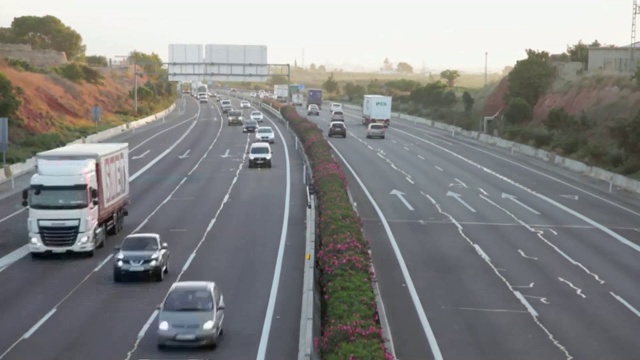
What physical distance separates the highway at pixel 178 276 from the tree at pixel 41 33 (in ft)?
469

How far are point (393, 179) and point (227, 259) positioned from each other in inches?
979

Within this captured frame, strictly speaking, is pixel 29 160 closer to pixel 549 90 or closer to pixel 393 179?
pixel 393 179

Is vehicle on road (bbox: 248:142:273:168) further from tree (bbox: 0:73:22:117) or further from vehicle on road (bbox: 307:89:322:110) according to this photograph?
vehicle on road (bbox: 307:89:322:110)

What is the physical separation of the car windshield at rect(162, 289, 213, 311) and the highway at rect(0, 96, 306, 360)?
980mm

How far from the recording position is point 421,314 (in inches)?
969

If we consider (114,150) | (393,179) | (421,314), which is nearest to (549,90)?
(393,179)

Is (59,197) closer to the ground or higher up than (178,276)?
higher up

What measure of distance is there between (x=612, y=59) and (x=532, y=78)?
918 cm

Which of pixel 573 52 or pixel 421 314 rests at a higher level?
pixel 573 52

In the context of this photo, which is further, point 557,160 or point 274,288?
point 557,160

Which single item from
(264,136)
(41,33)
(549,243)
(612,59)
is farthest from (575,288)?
(41,33)

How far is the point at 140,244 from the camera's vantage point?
92.3 feet

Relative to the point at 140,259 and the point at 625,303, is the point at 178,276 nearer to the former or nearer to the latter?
the point at 140,259

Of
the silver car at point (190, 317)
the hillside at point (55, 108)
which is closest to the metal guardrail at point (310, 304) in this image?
A: the silver car at point (190, 317)
